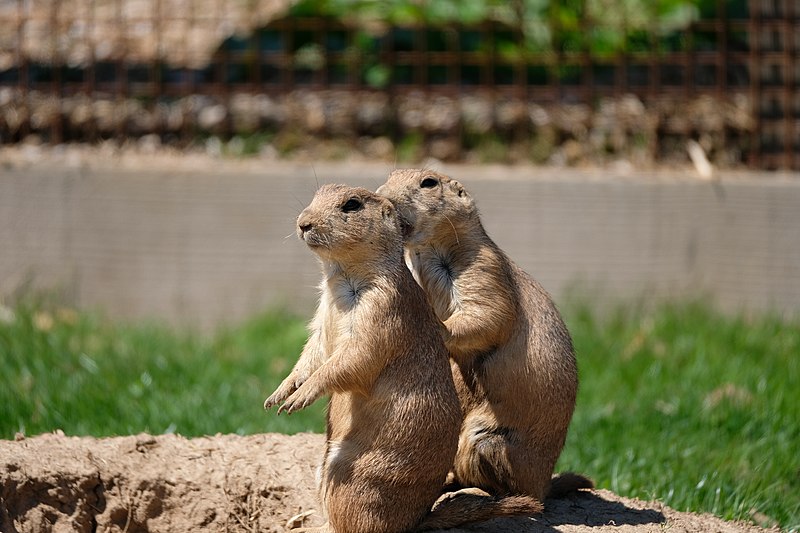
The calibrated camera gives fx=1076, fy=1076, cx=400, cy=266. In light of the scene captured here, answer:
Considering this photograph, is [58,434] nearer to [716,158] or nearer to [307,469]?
[307,469]

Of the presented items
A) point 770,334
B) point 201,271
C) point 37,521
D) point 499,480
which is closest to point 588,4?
point 770,334

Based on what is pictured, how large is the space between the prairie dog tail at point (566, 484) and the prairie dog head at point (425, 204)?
1065 millimetres

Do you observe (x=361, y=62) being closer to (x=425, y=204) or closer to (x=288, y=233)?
(x=288, y=233)

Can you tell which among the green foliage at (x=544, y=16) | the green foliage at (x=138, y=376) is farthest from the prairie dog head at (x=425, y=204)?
the green foliage at (x=544, y=16)

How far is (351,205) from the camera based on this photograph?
148 inches

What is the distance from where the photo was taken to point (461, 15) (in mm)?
8484

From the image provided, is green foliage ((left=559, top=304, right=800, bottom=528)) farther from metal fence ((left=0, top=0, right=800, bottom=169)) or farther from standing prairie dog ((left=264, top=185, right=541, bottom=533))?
metal fence ((left=0, top=0, right=800, bottom=169))

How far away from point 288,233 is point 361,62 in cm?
148

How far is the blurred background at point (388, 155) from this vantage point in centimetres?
781

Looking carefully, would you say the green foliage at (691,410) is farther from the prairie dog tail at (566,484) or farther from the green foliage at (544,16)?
the green foliage at (544,16)

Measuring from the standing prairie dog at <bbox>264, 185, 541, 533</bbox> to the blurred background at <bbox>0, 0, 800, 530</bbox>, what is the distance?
10.4ft

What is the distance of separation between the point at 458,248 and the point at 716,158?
15.5 feet

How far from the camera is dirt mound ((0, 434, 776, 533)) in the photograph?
166 inches

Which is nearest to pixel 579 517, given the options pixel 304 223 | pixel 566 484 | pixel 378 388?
pixel 566 484
